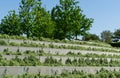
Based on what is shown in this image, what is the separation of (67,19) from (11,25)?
21.9ft

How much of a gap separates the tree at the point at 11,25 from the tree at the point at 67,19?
5.40 meters

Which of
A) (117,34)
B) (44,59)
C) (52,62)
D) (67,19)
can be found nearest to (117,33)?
(117,34)

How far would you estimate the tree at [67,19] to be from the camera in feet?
122

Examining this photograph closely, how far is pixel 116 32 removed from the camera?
64375 millimetres

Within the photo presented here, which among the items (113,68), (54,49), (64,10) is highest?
(64,10)

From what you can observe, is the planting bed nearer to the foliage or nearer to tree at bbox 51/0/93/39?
tree at bbox 51/0/93/39

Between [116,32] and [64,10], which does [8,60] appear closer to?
[64,10]

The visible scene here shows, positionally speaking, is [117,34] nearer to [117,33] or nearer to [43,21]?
[117,33]

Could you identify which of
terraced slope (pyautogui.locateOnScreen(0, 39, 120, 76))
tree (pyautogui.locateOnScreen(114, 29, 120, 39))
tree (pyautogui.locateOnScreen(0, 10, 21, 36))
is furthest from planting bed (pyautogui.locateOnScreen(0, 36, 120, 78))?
tree (pyautogui.locateOnScreen(114, 29, 120, 39))

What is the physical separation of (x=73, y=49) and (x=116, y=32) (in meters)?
48.9

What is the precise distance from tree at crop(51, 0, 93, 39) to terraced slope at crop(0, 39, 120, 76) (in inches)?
741

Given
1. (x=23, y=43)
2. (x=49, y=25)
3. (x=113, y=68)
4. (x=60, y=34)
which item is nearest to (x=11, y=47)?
(x=23, y=43)

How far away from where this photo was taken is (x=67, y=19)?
37219mm

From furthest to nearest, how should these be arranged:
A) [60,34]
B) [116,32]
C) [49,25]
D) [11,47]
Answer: [116,32] → [60,34] → [49,25] → [11,47]
